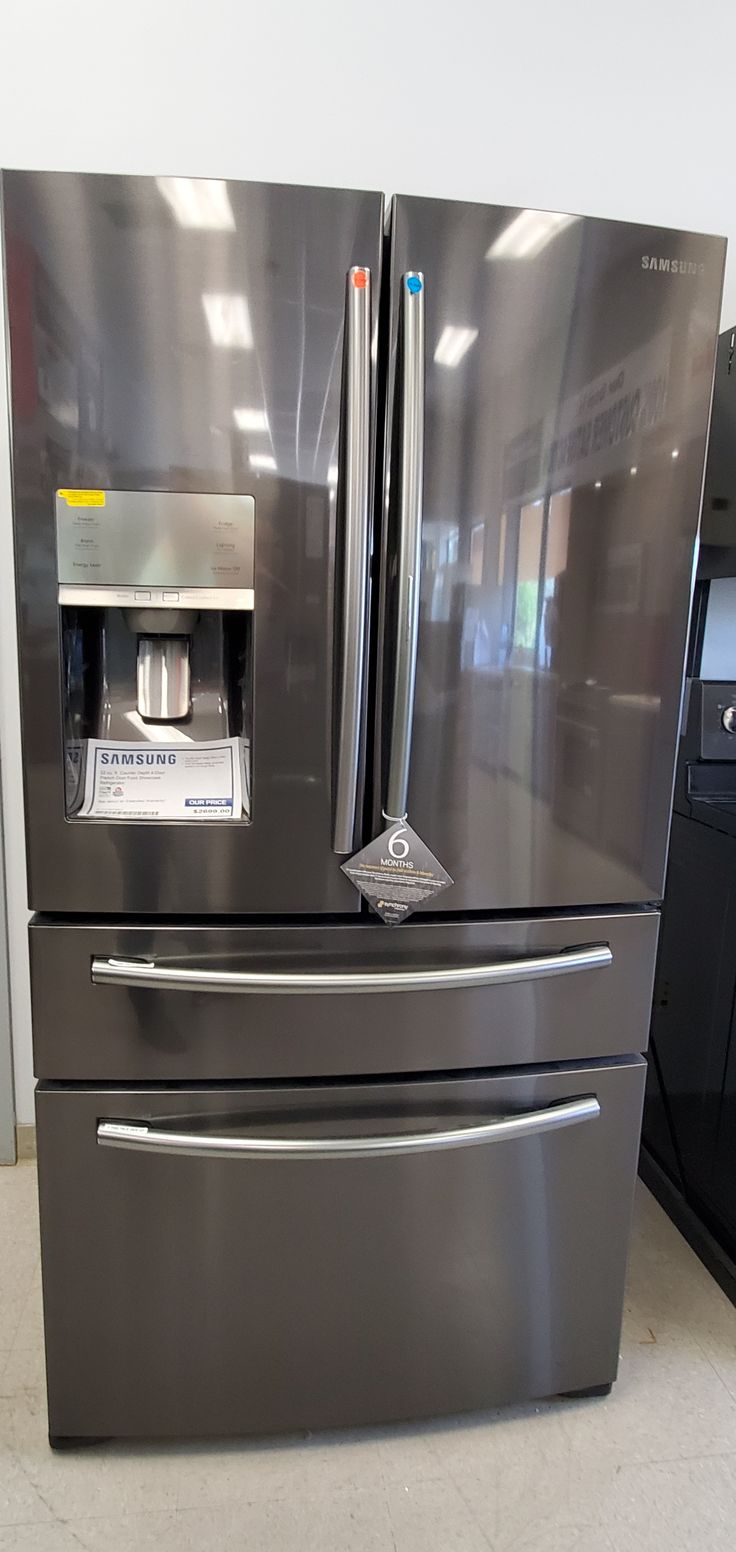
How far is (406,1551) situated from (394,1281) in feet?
1.11

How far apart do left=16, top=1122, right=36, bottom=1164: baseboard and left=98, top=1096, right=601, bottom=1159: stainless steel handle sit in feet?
3.08

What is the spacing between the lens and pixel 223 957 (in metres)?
1.14

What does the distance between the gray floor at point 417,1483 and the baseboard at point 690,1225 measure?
221mm

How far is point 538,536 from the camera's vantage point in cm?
111

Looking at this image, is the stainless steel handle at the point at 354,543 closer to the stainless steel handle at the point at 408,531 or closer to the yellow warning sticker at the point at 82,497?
the stainless steel handle at the point at 408,531

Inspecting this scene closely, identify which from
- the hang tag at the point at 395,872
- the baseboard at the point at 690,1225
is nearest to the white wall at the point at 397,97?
the hang tag at the point at 395,872

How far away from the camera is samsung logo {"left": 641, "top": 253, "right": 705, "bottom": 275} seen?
108 centimetres

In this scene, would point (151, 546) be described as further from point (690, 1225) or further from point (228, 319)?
point (690, 1225)

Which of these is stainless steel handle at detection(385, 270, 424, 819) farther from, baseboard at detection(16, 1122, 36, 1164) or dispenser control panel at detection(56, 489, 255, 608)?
baseboard at detection(16, 1122, 36, 1164)

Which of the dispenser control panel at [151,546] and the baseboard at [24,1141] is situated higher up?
the dispenser control panel at [151,546]

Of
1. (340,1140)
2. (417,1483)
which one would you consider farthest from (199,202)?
(417,1483)

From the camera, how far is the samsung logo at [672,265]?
1.08m

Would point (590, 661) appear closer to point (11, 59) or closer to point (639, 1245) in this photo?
point (639, 1245)

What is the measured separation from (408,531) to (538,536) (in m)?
0.18
